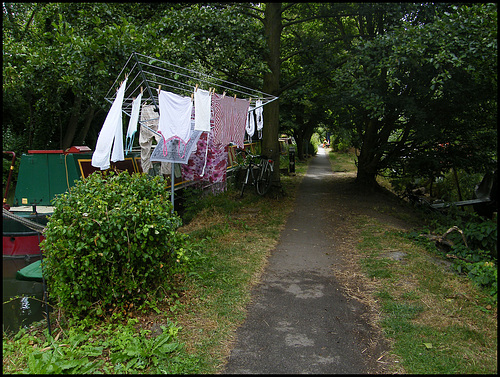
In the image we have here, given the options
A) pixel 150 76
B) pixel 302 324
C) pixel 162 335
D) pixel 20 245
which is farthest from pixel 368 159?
pixel 162 335

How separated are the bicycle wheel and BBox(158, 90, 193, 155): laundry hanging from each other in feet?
16.3

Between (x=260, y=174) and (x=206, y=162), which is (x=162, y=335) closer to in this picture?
(x=206, y=162)

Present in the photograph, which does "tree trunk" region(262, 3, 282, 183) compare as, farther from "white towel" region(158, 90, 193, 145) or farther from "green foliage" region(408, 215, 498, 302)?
"green foliage" region(408, 215, 498, 302)

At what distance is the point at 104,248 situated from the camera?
3988 millimetres

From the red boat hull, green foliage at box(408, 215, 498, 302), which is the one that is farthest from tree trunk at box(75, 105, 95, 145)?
green foliage at box(408, 215, 498, 302)

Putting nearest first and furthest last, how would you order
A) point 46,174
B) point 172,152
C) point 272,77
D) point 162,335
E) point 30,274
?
point 162,335 < point 30,274 < point 172,152 < point 46,174 < point 272,77

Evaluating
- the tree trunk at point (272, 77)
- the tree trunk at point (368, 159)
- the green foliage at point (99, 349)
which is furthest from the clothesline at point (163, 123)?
the tree trunk at point (368, 159)

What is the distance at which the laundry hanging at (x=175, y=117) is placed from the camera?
6.32 m

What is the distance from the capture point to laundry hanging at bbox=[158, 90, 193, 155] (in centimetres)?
632

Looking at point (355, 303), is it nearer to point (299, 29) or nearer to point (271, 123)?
point (271, 123)

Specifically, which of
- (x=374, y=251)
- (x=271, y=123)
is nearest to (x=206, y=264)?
(x=374, y=251)

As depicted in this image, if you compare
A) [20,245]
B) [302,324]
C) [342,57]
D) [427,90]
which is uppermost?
[342,57]

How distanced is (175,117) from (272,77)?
5.32m

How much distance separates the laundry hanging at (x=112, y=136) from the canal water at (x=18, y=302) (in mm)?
2258
